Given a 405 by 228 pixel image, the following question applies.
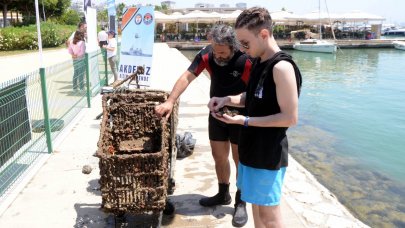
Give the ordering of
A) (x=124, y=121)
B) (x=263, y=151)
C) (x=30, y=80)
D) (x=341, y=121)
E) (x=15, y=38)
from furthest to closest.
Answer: (x=15, y=38)
(x=341, y=121)
(x=30, y=80)
(x=124, y=121)
(x=263, y=151)

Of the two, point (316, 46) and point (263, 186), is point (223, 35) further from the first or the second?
point (316, 46)

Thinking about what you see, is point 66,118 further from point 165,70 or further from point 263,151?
point 165,70

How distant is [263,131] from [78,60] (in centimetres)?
691

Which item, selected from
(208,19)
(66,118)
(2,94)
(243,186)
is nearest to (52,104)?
(66,118)

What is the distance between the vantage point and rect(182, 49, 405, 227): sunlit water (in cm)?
652

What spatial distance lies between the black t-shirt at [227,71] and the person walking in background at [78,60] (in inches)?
207

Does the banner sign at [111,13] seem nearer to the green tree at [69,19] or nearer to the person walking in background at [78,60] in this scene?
the person walking in background at [78,60]

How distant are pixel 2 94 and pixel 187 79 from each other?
93.8 inches

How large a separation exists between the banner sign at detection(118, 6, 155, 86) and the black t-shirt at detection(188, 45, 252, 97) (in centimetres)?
371

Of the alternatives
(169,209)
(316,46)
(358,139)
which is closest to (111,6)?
(358,139)

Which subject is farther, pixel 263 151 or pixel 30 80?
pixel 30 80


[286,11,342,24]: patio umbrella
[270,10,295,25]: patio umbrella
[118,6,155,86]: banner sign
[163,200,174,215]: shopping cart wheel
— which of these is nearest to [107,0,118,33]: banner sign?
[118,6,155,86]: banner sign

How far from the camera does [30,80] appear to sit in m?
5.41

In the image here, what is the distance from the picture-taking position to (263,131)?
2.54m
